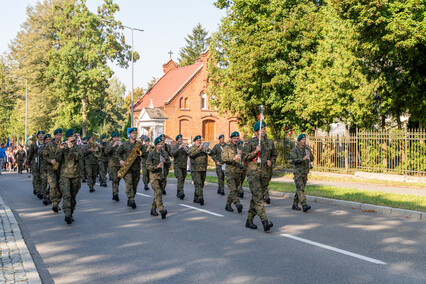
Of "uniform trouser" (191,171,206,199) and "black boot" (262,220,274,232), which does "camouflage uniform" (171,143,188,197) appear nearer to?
"uniform trouser" (191,171,206,199)

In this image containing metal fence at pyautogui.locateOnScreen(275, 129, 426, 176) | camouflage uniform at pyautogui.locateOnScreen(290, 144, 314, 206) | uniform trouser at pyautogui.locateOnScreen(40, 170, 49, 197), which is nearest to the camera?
camouflage uniform at pyautogui.locateOnScreen(290, 144, 314, 206)

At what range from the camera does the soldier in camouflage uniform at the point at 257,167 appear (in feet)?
26.9

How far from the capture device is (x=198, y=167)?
12617 mm

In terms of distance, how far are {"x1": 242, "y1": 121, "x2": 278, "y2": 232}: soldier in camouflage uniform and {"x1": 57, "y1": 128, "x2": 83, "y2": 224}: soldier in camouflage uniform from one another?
12.3 feet

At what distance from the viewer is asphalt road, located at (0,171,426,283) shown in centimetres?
557

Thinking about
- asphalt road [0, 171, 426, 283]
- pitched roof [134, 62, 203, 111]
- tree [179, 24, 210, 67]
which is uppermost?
tree [179, 24, 210, 67]

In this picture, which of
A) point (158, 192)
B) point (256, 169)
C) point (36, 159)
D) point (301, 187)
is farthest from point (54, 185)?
point (301, 187)

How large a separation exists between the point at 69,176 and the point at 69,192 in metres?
0.34

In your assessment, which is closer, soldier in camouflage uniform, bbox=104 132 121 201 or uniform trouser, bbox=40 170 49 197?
uniform trouser, bbox=40 170 49 197

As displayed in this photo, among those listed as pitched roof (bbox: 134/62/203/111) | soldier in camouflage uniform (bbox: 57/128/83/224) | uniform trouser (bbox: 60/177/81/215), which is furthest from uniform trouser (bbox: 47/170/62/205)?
pitched roof (bbox: 134/62/203/111)

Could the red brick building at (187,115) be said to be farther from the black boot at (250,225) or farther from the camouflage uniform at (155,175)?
the black boot at (250,225)

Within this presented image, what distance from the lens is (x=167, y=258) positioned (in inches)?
252

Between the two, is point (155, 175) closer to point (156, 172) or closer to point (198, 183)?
point (156, 172)

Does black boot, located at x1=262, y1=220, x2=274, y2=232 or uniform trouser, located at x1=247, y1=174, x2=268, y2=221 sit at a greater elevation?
uniform trouser, located at x1=247, y1=174, x2=268, y2=221
